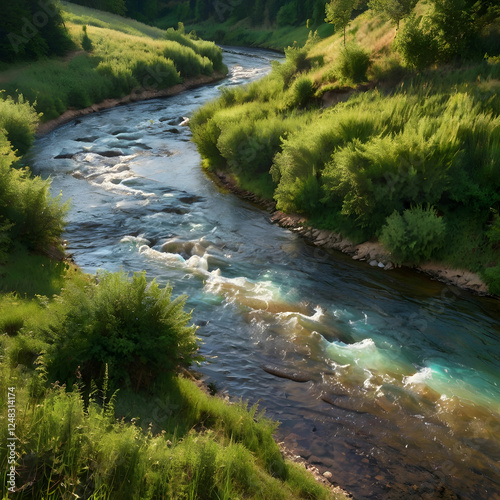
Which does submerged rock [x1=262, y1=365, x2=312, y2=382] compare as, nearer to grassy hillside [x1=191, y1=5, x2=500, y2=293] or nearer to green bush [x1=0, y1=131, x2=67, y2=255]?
grassy hillside [x1=191, y1=5, x2=500, y2=293]

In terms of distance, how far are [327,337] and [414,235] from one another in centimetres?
434

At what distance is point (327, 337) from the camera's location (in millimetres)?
9352

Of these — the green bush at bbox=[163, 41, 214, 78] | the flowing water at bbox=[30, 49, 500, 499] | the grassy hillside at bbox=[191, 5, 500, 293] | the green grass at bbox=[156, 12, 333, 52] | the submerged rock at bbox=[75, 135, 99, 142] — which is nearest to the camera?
the flowing water at bbox=[30, 49, 500, 499]

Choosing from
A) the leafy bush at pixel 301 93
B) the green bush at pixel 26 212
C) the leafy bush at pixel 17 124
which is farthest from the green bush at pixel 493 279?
the leafy bush at pixel 17 124

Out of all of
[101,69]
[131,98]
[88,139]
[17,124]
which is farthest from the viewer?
[131,98]

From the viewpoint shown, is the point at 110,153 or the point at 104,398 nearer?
the point at 104,398

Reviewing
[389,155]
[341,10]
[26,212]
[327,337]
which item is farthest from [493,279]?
[341,10]

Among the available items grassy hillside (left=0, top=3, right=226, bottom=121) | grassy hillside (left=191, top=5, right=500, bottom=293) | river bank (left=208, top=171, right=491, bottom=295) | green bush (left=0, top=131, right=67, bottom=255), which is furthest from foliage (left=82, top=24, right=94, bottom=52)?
green bush (left=0, top=131, right=67, bottom=255)

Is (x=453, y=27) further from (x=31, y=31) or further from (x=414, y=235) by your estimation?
(x=31, y=31)

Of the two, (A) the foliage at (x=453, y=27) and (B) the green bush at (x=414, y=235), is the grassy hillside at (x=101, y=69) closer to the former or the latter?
(A) the foliage at (x=453, y=27)

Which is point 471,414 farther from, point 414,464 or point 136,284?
point 136,284

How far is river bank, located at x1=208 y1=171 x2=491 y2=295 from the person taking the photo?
11477 mm

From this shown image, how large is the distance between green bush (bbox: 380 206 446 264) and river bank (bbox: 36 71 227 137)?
69.4 feet

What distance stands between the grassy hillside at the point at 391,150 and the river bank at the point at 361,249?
220 mm
